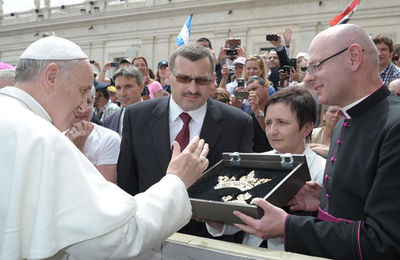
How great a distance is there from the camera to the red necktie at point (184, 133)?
2994 millimetres

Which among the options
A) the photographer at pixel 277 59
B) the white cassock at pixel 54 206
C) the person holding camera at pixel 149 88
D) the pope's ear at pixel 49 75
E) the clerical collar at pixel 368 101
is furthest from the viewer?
the photographer at pixel 277 59

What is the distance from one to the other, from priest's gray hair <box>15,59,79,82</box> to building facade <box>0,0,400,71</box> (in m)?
16.6

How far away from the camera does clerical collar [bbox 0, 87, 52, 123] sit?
1867 millimetres

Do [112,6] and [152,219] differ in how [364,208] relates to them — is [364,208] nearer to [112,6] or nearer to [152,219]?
[152,219]

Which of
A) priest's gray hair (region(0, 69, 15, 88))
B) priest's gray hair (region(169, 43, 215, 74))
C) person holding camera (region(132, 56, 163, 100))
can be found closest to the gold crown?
priest's gray hair (region(169, 43, 215, 74))

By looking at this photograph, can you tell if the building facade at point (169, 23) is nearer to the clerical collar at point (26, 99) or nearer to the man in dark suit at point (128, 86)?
the man in dark suit at point (128, 86)

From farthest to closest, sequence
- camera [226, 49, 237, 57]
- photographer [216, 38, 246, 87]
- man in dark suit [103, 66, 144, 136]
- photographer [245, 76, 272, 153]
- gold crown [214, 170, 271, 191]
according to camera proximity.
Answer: camera [226, 49, 237, 57]
photographer [216, 38, 246, 87]
man in dark suit [103, 66, 144, 136]
photographer [245, 76, 272, 153]
gold crown [214, 170, 271, 191]

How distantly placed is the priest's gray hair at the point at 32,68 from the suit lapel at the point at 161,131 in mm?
1071

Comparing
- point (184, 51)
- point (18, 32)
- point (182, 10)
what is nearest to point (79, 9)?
point (18, 32)

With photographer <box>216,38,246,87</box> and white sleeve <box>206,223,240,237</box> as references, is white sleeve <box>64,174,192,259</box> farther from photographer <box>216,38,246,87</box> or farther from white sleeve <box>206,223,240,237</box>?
photographer <box>216,38,246,87</box>

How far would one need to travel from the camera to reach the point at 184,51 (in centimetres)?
304

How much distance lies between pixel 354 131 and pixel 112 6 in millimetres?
26165

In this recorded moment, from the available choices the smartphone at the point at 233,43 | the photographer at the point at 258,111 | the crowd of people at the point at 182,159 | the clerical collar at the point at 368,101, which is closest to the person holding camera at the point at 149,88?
the smartphone at the point at 233,43

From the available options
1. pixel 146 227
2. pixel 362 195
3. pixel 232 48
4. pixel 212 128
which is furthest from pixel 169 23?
pixel 146 227
